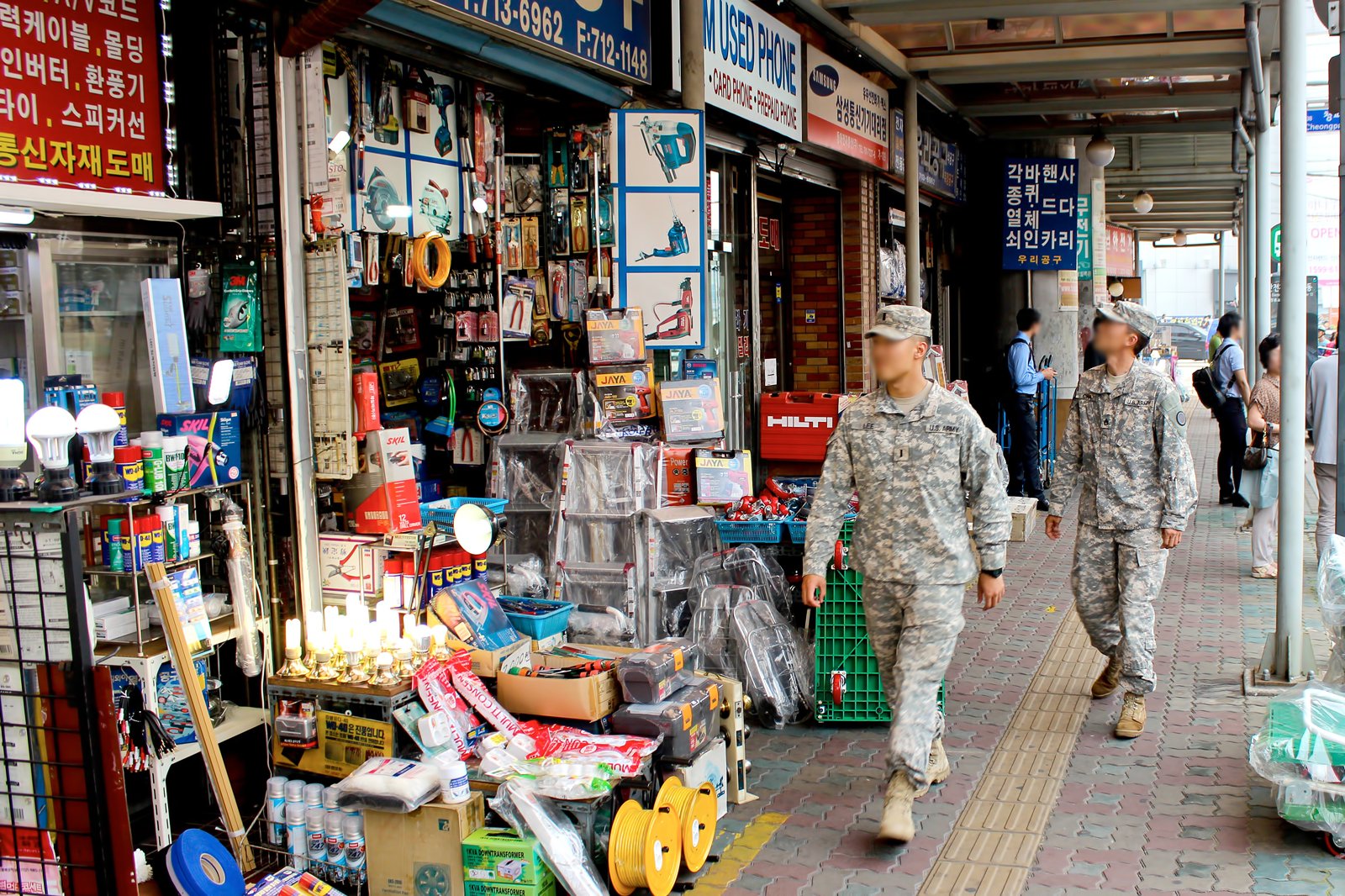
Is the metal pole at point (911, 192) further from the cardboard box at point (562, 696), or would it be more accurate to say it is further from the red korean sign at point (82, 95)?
the red korean sign at point (82, 95)

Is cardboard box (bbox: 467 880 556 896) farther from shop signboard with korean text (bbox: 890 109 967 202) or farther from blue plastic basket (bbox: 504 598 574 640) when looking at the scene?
shop signboard with korean text (bbox: 890 109 967 202)

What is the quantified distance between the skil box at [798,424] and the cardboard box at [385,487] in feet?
11.6

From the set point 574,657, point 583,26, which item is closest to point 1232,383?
point 583,26

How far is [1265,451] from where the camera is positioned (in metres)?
9.10

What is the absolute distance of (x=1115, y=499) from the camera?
5914 mm

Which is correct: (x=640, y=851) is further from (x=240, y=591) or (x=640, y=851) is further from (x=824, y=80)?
(x=824, y=80)

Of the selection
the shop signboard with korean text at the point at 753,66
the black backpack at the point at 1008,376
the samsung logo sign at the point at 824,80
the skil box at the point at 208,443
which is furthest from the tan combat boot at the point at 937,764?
the black backpack at the point at 1008,376

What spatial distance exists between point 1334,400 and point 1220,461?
590cm

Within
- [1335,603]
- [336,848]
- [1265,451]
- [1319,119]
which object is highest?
[1319,119]

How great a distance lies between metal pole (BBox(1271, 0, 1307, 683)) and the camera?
635 cm

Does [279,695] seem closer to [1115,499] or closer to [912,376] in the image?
[912,376]

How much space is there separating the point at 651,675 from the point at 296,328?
6.92 ft

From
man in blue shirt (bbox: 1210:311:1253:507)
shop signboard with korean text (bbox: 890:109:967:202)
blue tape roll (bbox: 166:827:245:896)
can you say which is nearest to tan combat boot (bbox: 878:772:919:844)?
blue tape roll (bbox: 166:827:245:896)

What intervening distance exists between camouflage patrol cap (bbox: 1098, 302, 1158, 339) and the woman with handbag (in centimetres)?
341
